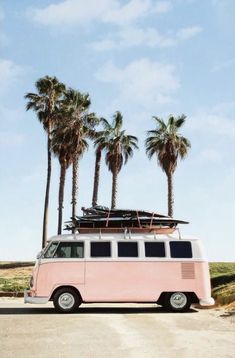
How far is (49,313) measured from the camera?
50.2ft

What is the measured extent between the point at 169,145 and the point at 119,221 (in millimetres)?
30686

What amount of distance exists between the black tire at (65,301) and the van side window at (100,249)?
144cm

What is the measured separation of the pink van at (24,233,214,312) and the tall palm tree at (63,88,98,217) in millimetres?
30888

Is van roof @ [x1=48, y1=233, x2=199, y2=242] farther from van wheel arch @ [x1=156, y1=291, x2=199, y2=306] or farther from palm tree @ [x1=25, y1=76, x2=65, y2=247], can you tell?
palm tree @ [x1=25, y1=76, x2=65, y2=247]

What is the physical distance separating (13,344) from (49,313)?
19.6 ft

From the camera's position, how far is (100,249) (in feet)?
52.4

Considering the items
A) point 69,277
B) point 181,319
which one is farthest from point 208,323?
point 69,277

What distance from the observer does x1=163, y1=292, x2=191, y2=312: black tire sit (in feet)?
52.3

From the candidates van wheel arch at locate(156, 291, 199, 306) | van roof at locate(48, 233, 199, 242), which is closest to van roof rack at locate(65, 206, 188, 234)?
van roof at locate(48, 233, 199, 242)

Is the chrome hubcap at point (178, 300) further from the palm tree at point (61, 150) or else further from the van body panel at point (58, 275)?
the palm tree at point (61, 150)

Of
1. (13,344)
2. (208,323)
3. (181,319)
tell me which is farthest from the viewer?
(181,319)

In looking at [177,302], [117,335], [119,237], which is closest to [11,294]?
[119,237]

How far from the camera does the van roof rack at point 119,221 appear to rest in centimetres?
1627

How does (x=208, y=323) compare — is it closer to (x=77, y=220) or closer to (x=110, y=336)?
(x=110, y=336)
